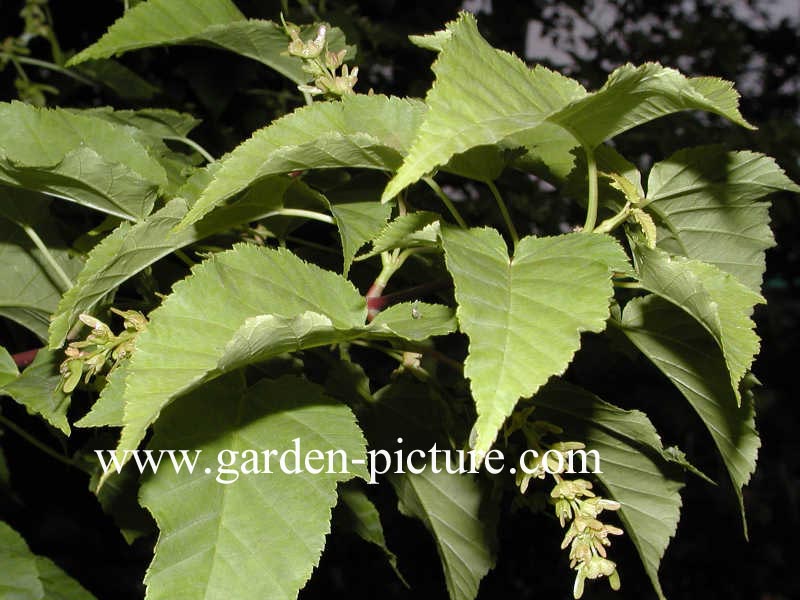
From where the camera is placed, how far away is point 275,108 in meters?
1.68

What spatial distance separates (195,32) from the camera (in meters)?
0.74

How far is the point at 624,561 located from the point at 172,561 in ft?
8.90

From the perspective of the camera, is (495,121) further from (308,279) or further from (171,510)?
(171,510)

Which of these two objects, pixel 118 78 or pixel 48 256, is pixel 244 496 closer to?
pixel 48 256

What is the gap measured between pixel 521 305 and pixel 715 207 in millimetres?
309

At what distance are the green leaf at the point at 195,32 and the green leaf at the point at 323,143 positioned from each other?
197mm

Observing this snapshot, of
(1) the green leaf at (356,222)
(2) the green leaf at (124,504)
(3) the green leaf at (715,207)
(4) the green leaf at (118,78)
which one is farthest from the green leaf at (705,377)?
(4) the green leaf at (118,78)

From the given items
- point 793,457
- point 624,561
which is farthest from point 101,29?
→ point 793,457

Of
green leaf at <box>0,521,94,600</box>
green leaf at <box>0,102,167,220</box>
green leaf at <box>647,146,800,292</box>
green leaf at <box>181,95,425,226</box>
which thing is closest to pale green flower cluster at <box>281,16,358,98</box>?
green leaf at <box>181,95,425,226</box>

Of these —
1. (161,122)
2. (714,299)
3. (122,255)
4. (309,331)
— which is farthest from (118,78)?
(714,299)

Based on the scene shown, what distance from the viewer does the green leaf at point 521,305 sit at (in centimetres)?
37

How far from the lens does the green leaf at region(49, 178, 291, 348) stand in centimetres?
53

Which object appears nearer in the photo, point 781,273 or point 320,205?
point 320,205

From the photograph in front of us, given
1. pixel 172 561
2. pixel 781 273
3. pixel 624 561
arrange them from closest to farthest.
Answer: pixel 172 561
pixel 624 561
pixel 781 273
